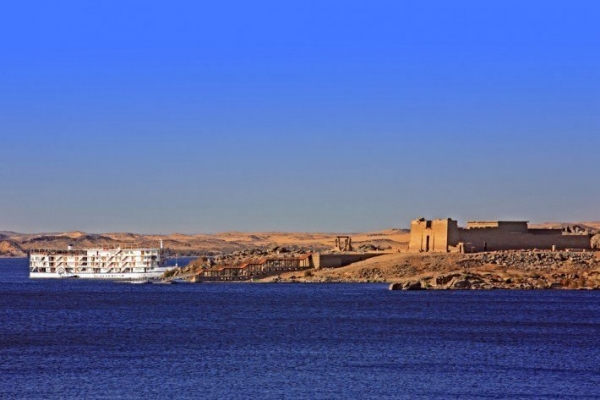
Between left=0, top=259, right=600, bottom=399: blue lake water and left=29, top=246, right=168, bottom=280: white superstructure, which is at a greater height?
left=29, top=246, right=168, bottom=280: white superstructure

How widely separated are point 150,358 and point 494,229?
181 feet

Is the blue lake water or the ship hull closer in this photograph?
the blue lake water

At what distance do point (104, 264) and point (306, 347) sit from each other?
240 feet

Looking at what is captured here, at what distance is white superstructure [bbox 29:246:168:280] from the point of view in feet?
361

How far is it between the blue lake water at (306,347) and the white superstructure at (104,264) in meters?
34.7

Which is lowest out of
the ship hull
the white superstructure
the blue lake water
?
the blue lake water

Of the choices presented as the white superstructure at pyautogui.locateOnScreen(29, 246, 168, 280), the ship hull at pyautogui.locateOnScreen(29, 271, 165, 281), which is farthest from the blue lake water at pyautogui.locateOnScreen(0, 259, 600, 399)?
the white superstructure at pyautogui.locateOnScreen(29, 246, 168, 280)

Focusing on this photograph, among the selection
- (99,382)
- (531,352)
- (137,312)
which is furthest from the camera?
(137,312)

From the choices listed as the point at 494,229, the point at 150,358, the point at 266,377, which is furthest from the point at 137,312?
the point at 494,229

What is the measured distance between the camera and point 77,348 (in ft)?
142

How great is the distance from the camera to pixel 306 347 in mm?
42906

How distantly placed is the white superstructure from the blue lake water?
1365 inches

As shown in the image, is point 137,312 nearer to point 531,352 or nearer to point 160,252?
point 531,352

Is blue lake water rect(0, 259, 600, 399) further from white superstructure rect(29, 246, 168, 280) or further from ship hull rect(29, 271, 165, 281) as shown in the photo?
white superstructure rect(29, 246, 168, 280)
